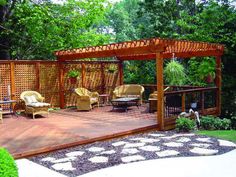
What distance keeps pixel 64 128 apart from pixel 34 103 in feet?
8.44

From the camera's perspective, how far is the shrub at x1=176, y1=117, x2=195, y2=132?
8.12 metres

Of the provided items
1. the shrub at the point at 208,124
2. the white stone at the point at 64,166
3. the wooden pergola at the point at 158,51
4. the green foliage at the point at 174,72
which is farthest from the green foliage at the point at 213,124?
the white stone at the point at 64,166

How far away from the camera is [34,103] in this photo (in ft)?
32.7

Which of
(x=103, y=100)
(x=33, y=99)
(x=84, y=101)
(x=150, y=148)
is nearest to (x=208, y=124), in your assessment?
(x=150, y=148)

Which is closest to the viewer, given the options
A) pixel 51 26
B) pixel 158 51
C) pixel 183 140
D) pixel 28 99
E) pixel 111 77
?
pixel 183 140

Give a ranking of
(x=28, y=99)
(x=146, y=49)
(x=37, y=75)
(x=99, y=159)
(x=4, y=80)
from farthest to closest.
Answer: (x=37, y=75)
(x=4, y=80)
(x=28, y=99)
(x=146, y=49)
(x=99, y=159)

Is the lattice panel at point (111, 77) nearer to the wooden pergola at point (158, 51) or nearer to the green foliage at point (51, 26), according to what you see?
the wooden pergola at point (158, 51)

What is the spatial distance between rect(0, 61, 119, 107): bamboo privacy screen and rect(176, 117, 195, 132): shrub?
5.59m

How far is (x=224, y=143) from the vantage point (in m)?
6.67

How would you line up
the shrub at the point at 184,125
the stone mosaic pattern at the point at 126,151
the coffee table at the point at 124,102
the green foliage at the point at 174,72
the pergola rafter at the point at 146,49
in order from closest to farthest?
1. the stone mosaic pattern at the point at 126,151
2. the shrub at the point at 184,125
3. the pergola rafter at the point at 146,49
4. the coffee table at the point at 124,102
5. the green foliage at the point at 174,72

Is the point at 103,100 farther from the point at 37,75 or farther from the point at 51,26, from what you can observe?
the point at 51,26

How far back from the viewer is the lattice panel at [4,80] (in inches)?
406

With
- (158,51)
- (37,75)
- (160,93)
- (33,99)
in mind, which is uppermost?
(158,51)

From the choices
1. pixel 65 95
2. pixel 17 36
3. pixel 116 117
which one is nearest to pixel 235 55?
pixel 116 117
